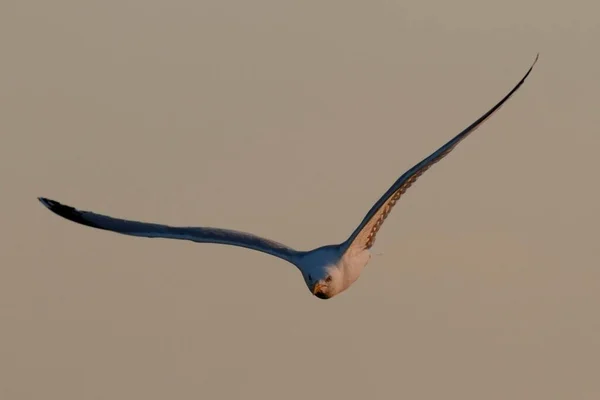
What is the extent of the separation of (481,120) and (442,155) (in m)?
0.93

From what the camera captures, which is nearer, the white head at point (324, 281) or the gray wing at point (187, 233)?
the white head at point (324, 281)

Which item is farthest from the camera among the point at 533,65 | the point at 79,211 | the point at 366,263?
the point at 79,211

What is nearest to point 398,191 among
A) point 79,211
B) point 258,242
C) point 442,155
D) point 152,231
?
point 442,155

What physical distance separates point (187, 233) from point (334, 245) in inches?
116

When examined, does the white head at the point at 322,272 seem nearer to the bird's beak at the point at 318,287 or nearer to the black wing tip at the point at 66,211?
the bird's beak at the point at 318,287

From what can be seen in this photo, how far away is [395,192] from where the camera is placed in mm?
32969

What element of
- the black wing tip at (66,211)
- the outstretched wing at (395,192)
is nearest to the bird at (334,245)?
the outstretched wing at (395,192)

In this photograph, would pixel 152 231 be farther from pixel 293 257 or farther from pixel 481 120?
pixel 481 120

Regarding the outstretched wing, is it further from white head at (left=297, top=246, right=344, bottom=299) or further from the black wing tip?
the black wing tip

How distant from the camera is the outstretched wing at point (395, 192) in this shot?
32.1 metres

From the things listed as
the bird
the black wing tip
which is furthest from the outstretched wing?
the black wing tip

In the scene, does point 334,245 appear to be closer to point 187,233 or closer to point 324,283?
A: point 324,283

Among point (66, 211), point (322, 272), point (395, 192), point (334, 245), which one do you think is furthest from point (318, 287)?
point (66, 211)

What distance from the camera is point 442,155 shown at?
1276 inches
